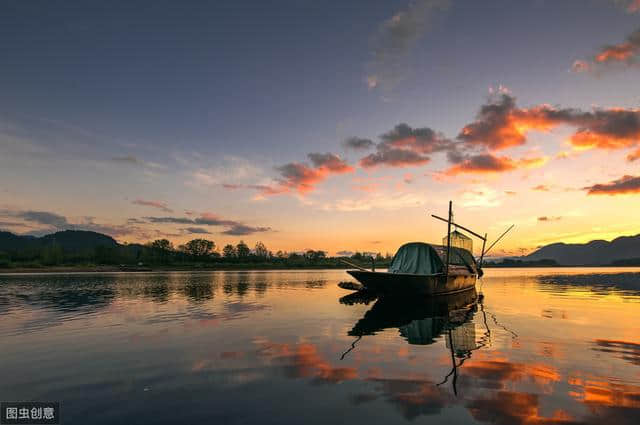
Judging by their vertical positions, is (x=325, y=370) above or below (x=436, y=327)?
above

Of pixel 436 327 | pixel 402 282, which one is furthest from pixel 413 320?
pixel 402 282

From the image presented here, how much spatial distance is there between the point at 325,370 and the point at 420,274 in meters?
27.8

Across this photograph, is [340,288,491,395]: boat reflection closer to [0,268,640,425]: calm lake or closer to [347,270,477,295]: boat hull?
[0,268,640,425]: calm lake

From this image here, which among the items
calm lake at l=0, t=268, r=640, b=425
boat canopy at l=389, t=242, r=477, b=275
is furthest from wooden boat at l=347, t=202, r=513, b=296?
calm lake at l=0, t=268, r=640, b=425

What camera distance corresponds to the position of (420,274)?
3750cm

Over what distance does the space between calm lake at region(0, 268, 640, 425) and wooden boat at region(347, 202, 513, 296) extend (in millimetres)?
9725

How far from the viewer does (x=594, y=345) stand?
52.8 ft

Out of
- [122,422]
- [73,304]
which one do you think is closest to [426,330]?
[122,422]

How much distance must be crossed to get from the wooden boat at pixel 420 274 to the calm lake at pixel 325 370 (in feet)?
31.9

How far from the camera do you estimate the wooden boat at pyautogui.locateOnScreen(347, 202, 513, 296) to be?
3341 centimetres

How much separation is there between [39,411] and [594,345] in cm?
2190

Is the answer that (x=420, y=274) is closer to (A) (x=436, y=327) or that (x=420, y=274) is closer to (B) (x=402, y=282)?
(B) (x=402, y=282)

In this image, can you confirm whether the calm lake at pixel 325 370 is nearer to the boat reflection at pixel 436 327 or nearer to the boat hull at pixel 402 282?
the boat reflection at pixel 436 327

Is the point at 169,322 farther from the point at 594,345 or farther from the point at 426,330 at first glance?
the point at 594,345
